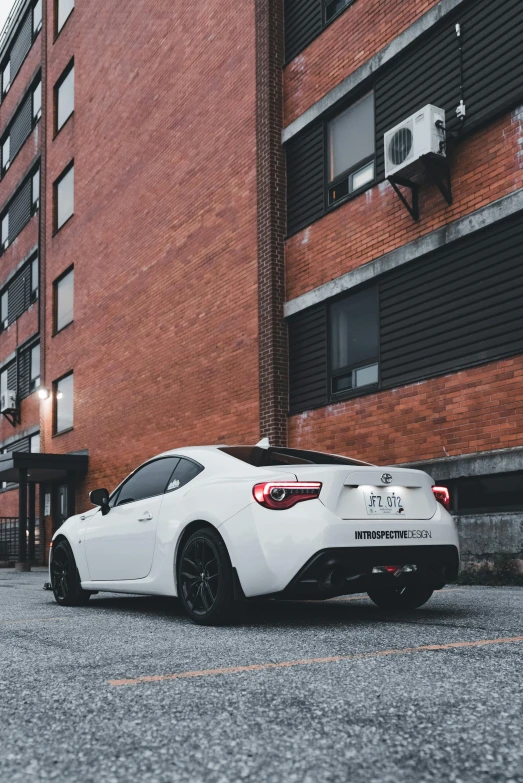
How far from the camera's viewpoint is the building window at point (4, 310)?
30.5 meters

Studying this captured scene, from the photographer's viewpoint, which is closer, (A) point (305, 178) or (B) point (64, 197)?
(A) point (305, 178)

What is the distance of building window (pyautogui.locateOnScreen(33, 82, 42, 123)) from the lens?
27781 millimetres

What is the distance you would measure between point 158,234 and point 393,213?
7823 millimetres

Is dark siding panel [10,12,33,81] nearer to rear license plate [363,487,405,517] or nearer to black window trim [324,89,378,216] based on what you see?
black window trim [324,89,378,216]

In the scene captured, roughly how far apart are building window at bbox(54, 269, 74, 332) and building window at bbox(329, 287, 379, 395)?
1216cm

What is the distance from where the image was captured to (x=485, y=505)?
10.2 m

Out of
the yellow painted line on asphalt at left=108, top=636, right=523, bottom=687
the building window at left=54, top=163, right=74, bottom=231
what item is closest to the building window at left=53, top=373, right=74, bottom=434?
the building window at left=54, top=163, right=74, bottom=231

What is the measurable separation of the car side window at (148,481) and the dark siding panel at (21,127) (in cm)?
2450

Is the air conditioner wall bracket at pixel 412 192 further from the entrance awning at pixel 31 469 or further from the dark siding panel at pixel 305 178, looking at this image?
the entrance awning at pixel 31 469

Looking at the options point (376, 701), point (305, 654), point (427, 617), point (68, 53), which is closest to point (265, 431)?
point (427, 617)

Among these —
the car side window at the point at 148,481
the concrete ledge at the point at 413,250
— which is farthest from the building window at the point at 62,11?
the car side window at the point at 148,481

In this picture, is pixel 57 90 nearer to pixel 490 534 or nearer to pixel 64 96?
pixel 64 96

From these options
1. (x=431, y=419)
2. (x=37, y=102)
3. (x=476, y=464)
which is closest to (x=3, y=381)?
(x=37, y=102)

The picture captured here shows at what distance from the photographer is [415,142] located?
35.6 feet
